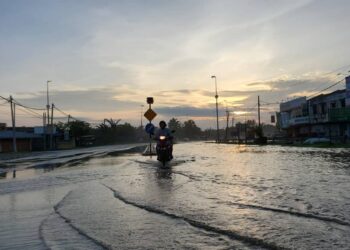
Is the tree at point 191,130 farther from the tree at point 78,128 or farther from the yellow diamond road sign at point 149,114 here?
the yellow diamond road sign at point 149,114

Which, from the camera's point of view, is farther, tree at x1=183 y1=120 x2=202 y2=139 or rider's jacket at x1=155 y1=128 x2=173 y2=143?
tree at x1=183 y1=120 x2=202 y2=139

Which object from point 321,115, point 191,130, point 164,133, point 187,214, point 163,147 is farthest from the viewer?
point 191,130

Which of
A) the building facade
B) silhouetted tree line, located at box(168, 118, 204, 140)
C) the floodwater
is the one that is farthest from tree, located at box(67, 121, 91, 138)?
the floodwater

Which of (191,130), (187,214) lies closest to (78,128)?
(191,130)

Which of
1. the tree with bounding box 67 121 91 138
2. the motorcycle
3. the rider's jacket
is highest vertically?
the tree with bounding box 67 121 91 138

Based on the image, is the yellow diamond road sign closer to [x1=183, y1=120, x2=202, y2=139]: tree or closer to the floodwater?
the floodwater

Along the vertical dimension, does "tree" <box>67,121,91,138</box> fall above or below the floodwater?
above

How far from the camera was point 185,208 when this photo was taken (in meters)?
8.55

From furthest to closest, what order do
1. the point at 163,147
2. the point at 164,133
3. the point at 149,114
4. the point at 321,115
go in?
1. the point at 321,115
2. the point at 149,114
3. the point at 164,133
4. the point at 163,147

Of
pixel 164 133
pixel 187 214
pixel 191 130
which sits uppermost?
pixel 191 130

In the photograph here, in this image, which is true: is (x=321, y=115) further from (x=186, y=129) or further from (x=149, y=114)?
(x=186, y=129)

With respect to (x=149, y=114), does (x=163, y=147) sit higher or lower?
lower

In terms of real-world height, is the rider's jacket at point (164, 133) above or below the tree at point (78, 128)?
below

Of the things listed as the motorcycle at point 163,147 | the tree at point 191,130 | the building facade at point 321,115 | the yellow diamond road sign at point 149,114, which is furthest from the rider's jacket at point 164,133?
the tree at point 191,130
